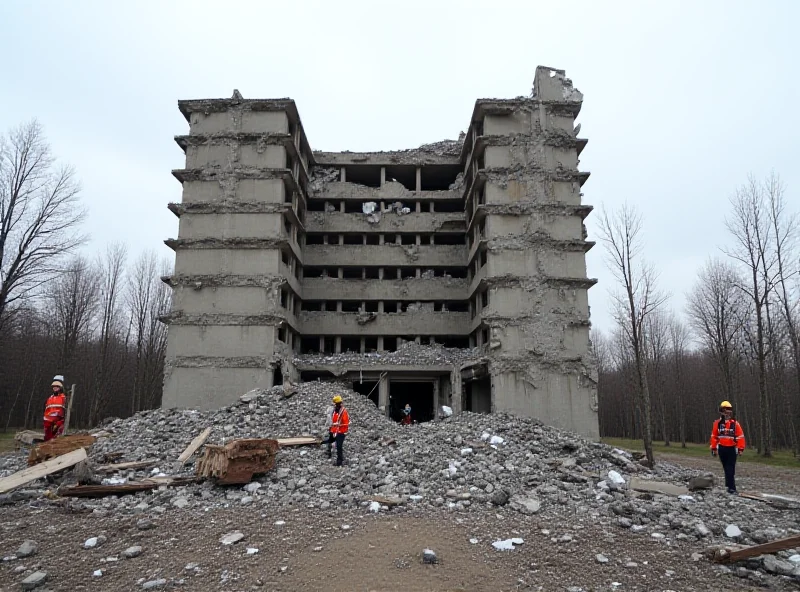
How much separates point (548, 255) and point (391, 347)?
1080cm

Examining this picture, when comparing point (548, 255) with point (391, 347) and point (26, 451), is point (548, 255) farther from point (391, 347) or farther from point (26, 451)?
point (26, 451)

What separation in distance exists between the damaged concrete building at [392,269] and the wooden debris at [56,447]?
968 cm

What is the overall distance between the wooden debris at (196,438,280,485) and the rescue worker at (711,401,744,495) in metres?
10.5

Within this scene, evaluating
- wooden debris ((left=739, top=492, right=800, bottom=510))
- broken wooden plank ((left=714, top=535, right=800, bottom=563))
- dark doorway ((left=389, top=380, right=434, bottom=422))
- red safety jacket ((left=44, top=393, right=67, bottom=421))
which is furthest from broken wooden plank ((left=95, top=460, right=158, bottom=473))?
dark doorway ((left=389, top=380, right=434, bottom=422))

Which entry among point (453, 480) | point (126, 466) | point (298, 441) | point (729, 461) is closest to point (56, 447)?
point (126, 466)

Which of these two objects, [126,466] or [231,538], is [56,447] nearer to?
[126,466]

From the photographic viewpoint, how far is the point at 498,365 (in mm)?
22969

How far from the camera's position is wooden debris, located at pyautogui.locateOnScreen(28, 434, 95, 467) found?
12.2 metres

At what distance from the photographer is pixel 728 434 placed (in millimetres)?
11289

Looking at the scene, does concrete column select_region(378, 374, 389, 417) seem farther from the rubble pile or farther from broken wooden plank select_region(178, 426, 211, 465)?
broken wooden plank select_region(178, 426, 211, 465)

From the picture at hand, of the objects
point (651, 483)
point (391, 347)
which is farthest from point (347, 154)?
point (651, 483)

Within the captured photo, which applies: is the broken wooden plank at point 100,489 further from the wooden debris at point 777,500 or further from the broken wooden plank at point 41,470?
the wooden debris at point 777,500

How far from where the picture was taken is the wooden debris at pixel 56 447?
40.0 ft

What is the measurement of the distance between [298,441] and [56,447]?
6148mm
